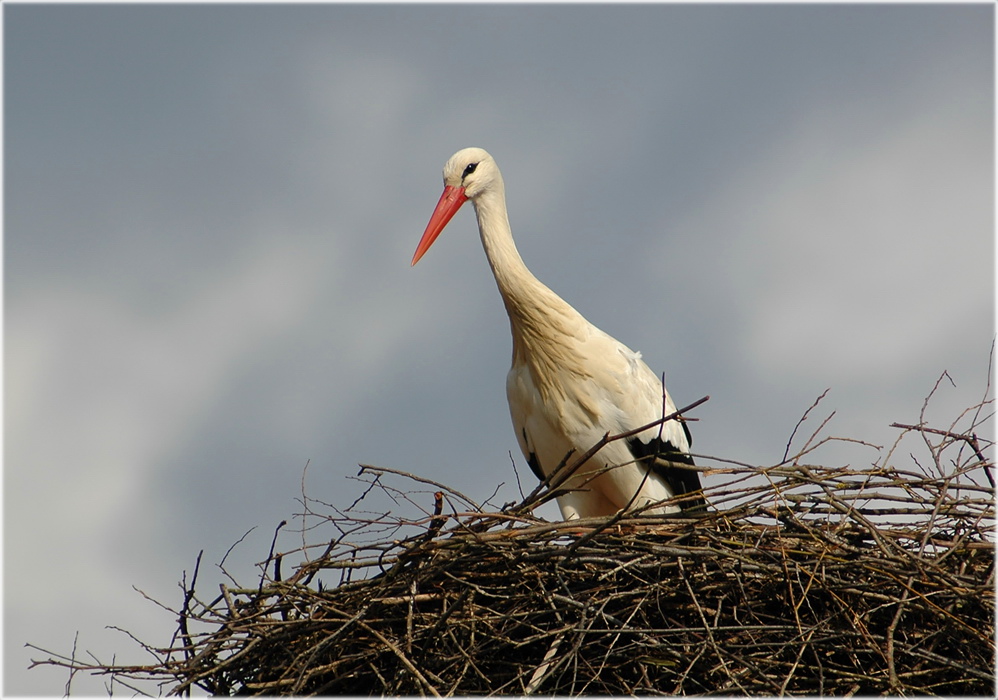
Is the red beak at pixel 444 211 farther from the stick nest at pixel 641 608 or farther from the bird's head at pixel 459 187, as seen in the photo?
the stick nest at pixel 641 608

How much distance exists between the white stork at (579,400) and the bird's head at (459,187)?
193 millimetres

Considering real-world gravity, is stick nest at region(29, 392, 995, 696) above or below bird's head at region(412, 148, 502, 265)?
below

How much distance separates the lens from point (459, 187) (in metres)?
4.23

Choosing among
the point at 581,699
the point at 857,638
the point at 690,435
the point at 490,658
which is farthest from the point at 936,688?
the point at 690,435

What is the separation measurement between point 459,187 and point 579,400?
41.2 inches

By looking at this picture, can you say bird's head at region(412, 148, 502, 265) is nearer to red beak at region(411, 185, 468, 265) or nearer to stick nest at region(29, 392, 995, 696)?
red beak at region(411, 185, 468, 265)

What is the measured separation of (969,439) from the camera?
3145mm

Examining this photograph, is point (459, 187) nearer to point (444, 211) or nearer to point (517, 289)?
point (444, 211)

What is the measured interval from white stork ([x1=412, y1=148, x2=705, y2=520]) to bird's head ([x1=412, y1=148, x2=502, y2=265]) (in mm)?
193

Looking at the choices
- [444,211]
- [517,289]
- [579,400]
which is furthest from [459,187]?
[579,400]

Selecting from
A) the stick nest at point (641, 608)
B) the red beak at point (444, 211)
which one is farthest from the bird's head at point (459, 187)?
the stick nest at point (641, 608)

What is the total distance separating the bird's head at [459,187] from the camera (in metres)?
4.21

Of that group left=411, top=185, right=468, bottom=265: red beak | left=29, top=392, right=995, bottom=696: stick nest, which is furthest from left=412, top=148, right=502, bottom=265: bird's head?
left=29, top=392, right=995, bottom=696: stick nest

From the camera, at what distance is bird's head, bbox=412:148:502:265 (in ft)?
13.8
